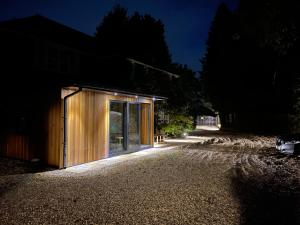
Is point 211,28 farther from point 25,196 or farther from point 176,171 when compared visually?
point 25,196

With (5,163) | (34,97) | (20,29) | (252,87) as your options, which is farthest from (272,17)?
(252,87)

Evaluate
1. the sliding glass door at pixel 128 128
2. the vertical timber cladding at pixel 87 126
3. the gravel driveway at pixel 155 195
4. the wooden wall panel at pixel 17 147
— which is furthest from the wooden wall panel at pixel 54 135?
the sliding glass door at pixel 128 128

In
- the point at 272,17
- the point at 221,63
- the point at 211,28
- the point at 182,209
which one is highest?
the point at 211,28

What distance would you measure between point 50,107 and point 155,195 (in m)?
5.29

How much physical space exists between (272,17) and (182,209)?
24.6 feet

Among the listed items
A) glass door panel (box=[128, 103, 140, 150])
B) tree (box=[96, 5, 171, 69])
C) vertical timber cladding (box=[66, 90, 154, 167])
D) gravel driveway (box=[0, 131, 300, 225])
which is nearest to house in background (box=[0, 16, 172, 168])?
vertical timber cladding (box=[66, 90, 154, 167])

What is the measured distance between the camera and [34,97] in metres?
9.30

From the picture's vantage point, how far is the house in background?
8.70m

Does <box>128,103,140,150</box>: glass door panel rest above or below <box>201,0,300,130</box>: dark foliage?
below

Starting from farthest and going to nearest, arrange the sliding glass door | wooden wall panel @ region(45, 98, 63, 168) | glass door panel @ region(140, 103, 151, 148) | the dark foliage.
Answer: the dark foliage, glass door panel @ region(140, 103, 151, 148), the sliding glass door, wooden wall panel @ region(45, 98, 63, 168)

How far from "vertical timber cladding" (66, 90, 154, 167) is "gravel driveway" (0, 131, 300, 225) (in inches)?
25.8

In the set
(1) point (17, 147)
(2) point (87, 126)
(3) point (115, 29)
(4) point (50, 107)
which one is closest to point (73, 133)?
(2) point (87, 126)

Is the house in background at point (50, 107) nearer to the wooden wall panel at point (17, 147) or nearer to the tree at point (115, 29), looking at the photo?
the wooden wall panel at point (17, 147)

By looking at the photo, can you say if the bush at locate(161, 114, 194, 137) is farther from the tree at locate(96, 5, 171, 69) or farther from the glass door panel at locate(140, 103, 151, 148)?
the tree at locate(96, 5, 171, 69)
